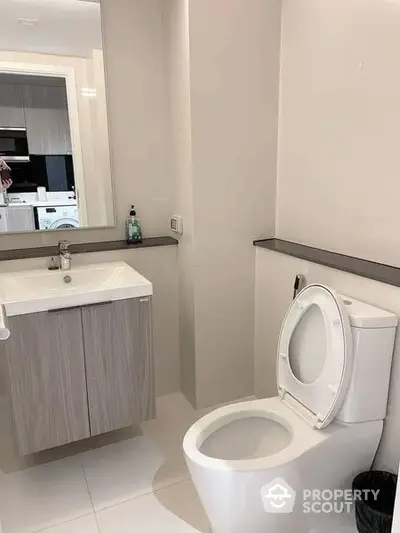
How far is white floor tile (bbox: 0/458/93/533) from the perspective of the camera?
1.58 metres

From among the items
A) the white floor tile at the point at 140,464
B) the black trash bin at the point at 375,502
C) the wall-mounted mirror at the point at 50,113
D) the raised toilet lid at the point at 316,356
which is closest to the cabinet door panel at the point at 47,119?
the wall-mounted mirror at the point at 50,113

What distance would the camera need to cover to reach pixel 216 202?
204 centimetres

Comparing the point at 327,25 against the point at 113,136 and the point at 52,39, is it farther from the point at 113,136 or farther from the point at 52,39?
the point at 52,39

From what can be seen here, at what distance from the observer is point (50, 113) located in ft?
6.47

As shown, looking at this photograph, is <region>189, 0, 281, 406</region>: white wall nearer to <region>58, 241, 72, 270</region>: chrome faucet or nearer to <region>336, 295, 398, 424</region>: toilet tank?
<region>58, 241, 72, 270</region>: chrome faucet

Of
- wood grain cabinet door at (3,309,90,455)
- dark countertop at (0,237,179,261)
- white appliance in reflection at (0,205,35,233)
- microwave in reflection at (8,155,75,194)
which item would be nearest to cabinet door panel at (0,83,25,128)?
microwave in reflection at (8,155,75,194)

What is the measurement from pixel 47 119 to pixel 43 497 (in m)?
1.69

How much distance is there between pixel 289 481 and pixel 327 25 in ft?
5.89

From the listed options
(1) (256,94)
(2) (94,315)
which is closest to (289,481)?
(2) (94,315)

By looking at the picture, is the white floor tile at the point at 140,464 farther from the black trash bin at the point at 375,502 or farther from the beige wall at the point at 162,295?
the black trash bin at the point at 375,502

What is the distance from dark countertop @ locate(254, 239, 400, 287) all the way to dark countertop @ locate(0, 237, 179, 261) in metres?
0.53

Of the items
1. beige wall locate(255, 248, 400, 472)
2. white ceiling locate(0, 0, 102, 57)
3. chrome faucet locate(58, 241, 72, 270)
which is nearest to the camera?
beige wall locate(255, 248, 400, 472)

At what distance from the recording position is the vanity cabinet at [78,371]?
159 centimetres

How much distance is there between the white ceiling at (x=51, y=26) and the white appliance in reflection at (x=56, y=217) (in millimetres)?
731
